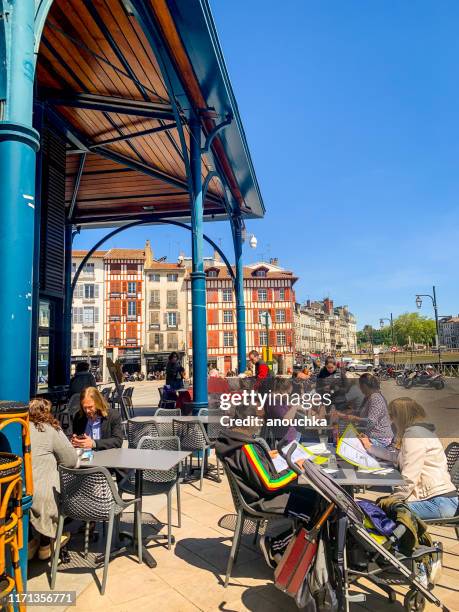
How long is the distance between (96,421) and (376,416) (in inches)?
125

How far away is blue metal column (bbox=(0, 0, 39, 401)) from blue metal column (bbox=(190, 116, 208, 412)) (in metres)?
3.84

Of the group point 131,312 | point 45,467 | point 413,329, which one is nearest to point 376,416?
point 45,467

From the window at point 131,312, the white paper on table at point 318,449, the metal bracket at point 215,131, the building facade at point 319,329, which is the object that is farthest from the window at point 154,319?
the white paper on table at point 318,449

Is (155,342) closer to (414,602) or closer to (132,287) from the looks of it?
(132,287)

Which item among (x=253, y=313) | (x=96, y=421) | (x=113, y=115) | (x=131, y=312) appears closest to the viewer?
(x=96, y=421)

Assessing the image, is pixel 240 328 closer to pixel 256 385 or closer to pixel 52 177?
pixel 256 385

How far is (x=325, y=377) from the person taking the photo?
7.23 m

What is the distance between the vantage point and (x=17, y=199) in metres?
2.59

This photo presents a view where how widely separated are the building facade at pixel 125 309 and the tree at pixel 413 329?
74.9 metres

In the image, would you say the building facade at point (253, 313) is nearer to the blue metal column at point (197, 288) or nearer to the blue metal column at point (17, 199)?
the blue metal column at point (197, 288)

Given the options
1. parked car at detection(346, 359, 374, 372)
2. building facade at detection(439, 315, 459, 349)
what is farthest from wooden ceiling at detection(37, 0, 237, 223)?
building facade at detection(439, 315, 459, 349)

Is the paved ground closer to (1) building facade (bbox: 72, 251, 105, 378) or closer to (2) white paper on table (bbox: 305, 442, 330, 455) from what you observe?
(2) white paper on table (bbox: 305, 442, 330, 455)

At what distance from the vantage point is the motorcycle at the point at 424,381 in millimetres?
20742

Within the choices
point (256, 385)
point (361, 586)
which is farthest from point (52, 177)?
point (361, 586)
